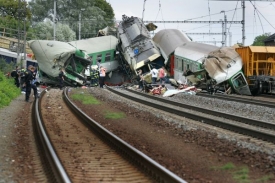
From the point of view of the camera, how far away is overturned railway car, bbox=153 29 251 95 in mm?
29766

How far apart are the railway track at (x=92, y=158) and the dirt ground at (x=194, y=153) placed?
452 mm

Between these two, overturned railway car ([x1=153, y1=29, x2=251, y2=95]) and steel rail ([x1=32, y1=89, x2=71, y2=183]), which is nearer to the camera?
steel rail ([x1=32, y1=89, x2=71, y2=183])

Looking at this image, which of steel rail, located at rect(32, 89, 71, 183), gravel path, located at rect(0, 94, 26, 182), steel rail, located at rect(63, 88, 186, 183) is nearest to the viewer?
steel rail, located at rect(63, 88, 186, 183)

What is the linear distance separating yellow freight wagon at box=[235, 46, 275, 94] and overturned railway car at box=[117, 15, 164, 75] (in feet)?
32.6

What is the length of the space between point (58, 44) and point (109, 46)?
9.29 meters

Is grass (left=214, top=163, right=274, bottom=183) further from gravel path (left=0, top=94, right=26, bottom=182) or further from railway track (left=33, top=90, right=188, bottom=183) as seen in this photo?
gravel path (left=0, top=94, right=26, bottom=182)

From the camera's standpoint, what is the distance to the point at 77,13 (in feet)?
327

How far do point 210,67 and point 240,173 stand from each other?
73.3 feet

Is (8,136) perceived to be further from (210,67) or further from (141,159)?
(210,67)

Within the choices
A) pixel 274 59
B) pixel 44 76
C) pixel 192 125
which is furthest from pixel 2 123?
pixel 44 76

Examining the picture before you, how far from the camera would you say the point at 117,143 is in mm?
10648

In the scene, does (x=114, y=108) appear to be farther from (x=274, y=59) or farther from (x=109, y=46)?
(x=109, y=46)

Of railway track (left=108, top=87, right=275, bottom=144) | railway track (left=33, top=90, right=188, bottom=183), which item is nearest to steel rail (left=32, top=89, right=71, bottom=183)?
railway track (left=33, top=90, right=188, bottom=183)

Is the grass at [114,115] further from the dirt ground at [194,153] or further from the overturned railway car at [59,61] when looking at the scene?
the overturned railway car at [59,61]
